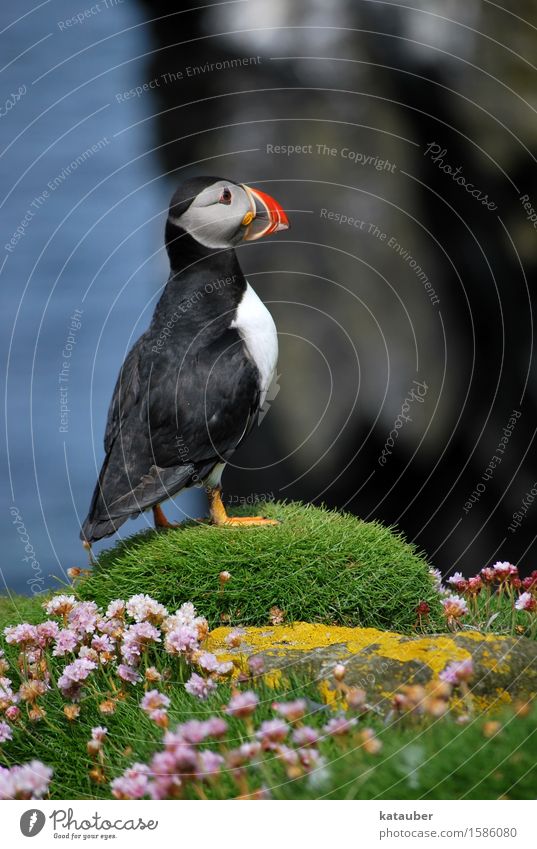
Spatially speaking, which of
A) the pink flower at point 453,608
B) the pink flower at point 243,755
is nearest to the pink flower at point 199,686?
the pink flower at point 243,755

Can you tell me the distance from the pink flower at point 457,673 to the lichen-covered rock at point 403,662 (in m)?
0.15

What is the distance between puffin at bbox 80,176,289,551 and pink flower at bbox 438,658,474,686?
200 centimetres

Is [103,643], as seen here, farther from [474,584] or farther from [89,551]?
[474,584]

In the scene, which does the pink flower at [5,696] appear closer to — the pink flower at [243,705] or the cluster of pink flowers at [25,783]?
the cluster of pink flowers at [25,783]

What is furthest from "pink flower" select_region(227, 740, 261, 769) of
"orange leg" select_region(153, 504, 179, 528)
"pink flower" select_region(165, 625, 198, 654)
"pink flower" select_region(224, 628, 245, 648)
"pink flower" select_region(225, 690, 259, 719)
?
"orange leg" select_region(153, 504, 179, 528)

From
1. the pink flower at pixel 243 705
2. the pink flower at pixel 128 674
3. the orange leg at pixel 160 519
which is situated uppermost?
the orange leg at pixel 160 519

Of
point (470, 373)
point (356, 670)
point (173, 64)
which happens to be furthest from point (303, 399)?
point (356, 670)

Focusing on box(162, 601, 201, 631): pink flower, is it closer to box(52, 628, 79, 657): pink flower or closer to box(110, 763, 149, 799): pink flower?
box(52, 628, 79, 657): pink flower

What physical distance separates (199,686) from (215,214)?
2770 millimetres

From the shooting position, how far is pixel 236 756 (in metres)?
2.78

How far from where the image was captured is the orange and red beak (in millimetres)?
5277

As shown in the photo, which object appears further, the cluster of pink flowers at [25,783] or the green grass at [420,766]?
the cluster of pink flowers at [25,783]

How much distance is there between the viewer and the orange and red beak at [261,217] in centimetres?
528
